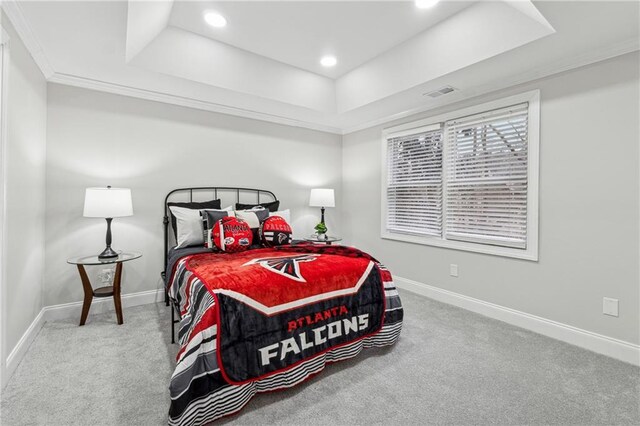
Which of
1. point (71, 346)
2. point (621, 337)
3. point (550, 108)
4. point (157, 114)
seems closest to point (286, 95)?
point (157, 114)

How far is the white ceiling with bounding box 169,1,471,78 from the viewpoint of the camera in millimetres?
2436

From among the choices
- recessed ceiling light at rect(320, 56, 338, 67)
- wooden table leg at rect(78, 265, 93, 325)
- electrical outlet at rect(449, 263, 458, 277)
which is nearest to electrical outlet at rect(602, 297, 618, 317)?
electrical outlet at rect(449, 263, 458, 277)

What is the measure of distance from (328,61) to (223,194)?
77.9 inches

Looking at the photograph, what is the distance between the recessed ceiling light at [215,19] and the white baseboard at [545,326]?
343 cm

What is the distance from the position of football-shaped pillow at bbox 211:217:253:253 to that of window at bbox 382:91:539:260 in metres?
2.07

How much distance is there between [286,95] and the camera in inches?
138

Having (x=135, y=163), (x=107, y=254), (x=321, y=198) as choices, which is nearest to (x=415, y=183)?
(x=321, y=198)

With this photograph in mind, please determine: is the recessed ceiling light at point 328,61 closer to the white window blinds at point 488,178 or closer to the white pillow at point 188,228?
the white window blinds at point 488,178

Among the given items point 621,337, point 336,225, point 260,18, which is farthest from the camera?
point 336,225

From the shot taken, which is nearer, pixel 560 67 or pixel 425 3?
pixel 425 3

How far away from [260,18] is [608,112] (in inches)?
112

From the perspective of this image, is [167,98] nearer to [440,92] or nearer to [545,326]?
[440,92]

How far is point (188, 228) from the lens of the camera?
10.2 feet

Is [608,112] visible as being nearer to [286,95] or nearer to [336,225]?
[286,95]
